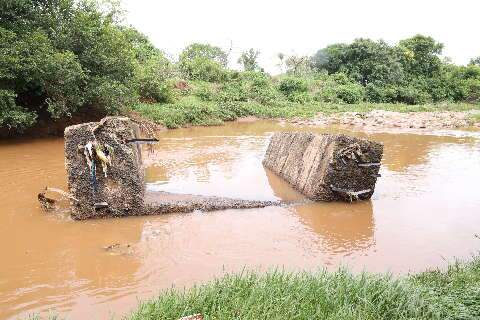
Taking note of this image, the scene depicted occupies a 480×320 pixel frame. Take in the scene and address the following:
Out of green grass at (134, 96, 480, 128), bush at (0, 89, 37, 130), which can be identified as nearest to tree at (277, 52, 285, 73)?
green grass at (134, 96, 480, 128)

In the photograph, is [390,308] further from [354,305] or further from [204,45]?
[204,45]

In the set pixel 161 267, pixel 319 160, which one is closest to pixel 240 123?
pixel 319 160

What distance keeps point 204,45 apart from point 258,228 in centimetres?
4287

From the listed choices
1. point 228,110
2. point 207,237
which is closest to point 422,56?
point 228,110

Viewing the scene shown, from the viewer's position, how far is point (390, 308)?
154 inches

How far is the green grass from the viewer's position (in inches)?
853

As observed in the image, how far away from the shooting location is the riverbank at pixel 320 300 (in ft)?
12.2

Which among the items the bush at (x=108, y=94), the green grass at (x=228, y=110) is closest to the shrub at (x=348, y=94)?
the green grass at (x=228, y=110)

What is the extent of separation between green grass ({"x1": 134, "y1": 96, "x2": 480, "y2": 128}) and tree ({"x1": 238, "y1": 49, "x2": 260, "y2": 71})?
44.9 ft

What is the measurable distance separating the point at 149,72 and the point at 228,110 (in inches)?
193

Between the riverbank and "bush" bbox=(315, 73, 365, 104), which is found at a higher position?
"bush" bbox=(315, 73, 365, 104)

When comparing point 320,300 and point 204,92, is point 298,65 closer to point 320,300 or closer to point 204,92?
point 204,92

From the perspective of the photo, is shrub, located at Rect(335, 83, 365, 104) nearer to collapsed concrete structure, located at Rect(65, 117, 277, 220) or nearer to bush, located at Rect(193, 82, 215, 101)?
bush, located at Rect(193, 82, 215, 101)

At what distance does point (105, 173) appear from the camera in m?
6.93
